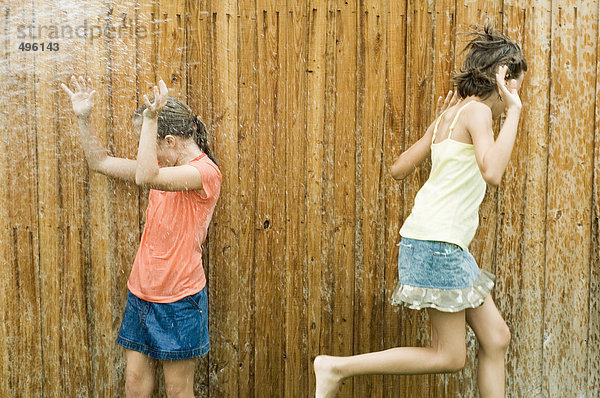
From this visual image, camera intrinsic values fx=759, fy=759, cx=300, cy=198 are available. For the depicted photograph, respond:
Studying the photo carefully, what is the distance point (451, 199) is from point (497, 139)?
31 cm

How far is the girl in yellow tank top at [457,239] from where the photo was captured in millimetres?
3086

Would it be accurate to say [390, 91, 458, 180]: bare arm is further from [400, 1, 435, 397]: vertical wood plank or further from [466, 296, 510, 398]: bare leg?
[466, 296, 510, 398]: bare leg

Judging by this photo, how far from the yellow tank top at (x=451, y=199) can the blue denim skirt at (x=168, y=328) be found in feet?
3.29

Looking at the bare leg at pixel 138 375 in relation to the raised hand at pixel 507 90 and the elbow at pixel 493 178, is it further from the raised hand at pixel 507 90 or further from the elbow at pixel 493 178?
the raised hand at pixel 507 90

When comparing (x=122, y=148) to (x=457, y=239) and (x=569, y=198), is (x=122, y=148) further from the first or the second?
(x=569, y=198)

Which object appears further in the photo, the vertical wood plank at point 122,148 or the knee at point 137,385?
the vertical wood plank at point 122,148

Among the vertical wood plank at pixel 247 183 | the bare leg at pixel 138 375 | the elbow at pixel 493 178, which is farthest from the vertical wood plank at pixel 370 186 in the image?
the bare leg at pixel 138 375

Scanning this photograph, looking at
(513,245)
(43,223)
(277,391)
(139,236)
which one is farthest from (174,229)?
(513,245)

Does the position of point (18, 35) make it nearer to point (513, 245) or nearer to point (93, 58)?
point (93, 58)

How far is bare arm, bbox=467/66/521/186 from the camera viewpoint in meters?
2.94

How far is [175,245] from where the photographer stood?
3.30m

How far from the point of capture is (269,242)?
3.73 meters

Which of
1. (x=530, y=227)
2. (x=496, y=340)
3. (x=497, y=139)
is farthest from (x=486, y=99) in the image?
(x=496, y=340)

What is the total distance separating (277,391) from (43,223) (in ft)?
4.64
